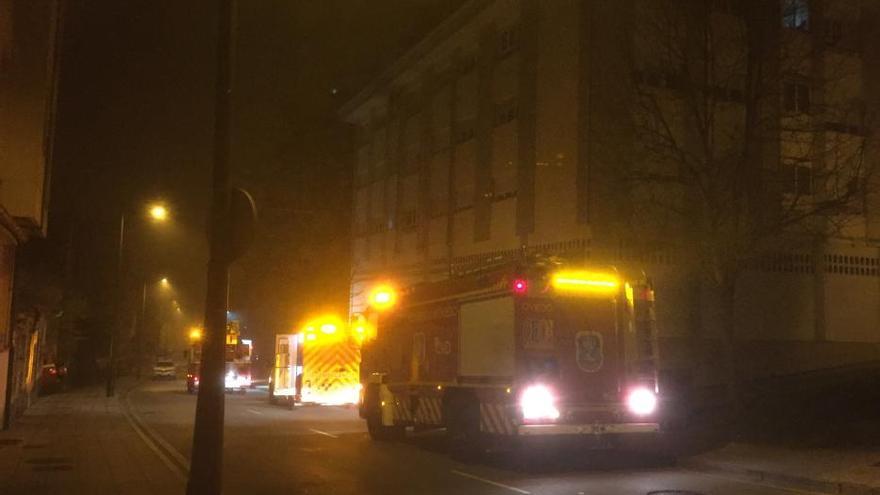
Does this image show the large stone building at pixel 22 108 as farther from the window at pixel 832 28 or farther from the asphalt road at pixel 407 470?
the window at pixel 832 28

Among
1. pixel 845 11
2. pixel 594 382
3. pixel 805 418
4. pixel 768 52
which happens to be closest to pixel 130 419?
pixel 594 382

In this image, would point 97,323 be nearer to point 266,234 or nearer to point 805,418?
point 266,234

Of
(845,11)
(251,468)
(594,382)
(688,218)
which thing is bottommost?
(251,468)

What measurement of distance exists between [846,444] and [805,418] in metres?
2.66

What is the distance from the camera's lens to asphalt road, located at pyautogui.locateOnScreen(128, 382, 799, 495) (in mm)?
11844

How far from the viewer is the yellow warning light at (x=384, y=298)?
18938mm

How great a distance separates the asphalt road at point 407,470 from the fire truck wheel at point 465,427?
0.39m

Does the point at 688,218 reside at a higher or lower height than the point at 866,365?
higher

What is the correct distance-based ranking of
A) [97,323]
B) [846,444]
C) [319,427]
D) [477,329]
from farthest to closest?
[97,323] → [319,427] → [846,444] → [477,329]

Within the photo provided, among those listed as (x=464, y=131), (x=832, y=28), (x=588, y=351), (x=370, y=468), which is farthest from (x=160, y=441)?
(x=832, y=28)

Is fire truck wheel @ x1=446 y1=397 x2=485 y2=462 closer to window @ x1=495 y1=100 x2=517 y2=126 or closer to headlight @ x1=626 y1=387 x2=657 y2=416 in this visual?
headlight @ x1=626 y1=387 x2=657 y2=416

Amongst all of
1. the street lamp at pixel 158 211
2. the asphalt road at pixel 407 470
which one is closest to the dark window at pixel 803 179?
the asphalt road at pixel 407 470

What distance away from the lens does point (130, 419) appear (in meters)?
23.8

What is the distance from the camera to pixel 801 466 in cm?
1370
